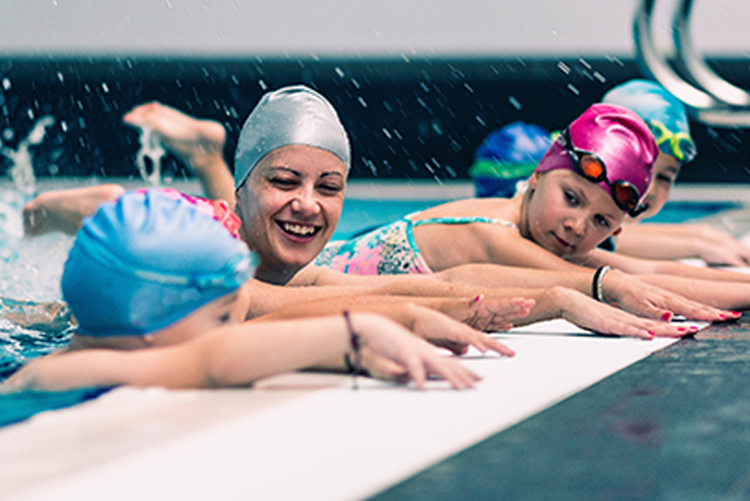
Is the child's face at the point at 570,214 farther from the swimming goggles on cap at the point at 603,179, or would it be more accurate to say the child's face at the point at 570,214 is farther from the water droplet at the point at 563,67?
the water droplet at the point at 563,67

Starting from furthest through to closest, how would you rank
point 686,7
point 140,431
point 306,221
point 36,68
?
1. point 36,68
2. point 686,7
3. point 306,221
4. point 140,431

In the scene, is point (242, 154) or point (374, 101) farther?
point (374, 101)

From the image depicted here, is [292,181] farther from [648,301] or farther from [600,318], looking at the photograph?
[648,301]

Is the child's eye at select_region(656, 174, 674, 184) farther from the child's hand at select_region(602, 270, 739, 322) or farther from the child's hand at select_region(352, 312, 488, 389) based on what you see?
the child's hand at select_region(352, 312, 488, 389)

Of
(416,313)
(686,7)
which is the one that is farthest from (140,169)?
(416,313)

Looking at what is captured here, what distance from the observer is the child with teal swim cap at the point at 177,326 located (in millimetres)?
1664

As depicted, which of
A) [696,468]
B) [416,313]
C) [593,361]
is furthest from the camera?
[593,361]

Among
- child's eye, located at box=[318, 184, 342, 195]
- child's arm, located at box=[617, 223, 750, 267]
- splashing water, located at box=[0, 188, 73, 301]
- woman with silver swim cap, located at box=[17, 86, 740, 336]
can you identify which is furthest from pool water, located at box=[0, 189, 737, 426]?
child's arm, located at box=[617, 223, 750, 267]

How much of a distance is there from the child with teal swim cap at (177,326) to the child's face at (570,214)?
1736 millimetres

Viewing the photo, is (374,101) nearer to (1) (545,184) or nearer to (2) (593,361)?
(1) (545,184)

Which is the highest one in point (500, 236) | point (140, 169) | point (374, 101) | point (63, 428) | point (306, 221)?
point (63, 428)

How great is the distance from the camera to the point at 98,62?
13352 mm

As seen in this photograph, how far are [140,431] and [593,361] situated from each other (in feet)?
4.05

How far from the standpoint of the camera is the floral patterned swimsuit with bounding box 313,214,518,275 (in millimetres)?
3738
